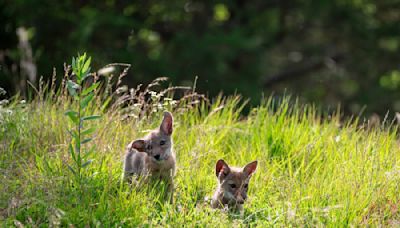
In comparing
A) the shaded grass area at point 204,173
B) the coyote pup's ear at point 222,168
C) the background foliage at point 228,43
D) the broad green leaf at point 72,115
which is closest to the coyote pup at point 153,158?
the shaded grass area at point 204,173

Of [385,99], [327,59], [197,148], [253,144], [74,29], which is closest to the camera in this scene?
[197,148]

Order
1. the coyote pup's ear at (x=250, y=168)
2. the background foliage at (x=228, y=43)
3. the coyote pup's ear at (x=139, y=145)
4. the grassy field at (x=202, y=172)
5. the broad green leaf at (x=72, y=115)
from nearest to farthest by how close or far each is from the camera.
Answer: the broad green leaf at (x=72, y=115), the grassy field at (x=202, y=172), the coyote pup's ear at (x=139, y=145), the coyote pup's ear at (x=250, y=168), the background foliage at (x=228, y=43)

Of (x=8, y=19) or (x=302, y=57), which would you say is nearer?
(x=8, y=19)

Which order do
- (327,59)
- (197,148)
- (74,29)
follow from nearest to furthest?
(197,148), (74,29), (327,59)

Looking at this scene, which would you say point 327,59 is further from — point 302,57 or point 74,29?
point 74,29

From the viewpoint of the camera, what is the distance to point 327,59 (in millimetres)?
22141

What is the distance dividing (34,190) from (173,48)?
11819 mm

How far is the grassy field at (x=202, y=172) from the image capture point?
5.84 meters

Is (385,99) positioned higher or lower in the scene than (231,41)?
lower

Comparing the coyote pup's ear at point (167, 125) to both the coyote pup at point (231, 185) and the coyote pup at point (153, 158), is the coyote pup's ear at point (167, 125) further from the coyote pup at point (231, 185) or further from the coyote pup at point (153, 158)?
the coyote pup at point (231, 185)

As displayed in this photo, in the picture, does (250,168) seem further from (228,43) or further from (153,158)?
(228,43)

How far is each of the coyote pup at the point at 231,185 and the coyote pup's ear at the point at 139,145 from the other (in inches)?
23.4

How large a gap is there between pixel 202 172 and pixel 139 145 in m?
0.67

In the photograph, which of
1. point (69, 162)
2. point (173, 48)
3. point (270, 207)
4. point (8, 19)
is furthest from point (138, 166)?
point (173, 48)
